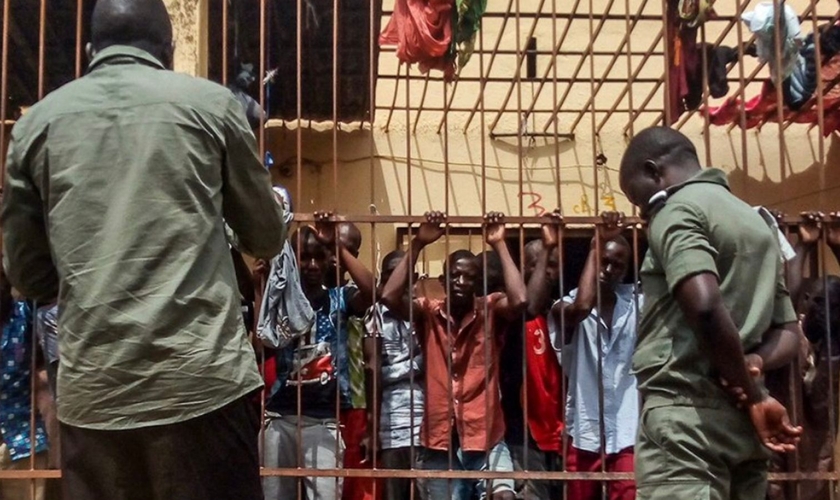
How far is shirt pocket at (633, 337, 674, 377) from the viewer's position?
3.05 meters

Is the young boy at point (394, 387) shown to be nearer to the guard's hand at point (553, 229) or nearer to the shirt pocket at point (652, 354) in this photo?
the guard's hand at point (553, 229)

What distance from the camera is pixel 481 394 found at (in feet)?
15.9

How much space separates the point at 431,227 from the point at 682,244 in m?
1.85

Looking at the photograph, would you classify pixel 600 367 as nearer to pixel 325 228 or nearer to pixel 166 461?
pixel 325 228

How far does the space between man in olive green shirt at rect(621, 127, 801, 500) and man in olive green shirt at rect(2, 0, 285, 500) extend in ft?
3.91

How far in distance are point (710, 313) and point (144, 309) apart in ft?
4.75

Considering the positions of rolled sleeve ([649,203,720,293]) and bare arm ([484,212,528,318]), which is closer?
rolled sleeve ([649,203,720,293])

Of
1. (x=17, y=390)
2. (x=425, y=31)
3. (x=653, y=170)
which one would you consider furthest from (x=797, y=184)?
(x=17, y=390)

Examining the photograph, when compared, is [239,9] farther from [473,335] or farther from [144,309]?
[144,309]

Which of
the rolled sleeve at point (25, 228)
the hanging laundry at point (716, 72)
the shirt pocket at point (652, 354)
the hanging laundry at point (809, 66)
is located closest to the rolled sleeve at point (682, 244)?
the shirt pocket at point (652, 354)

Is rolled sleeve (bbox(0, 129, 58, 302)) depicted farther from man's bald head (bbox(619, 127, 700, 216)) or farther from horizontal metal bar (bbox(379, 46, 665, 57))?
horizontal metal bar (bbox(379, 46, 665, 57))

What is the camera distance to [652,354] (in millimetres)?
3092

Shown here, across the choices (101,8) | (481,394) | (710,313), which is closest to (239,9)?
(481,394)

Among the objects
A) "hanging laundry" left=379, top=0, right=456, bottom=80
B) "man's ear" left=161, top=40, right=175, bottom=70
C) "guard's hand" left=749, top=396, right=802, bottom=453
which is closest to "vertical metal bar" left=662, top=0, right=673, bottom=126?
"hanging laundry" left=379, top=0, right=456, bottom=80
